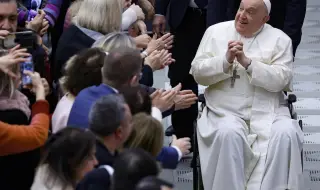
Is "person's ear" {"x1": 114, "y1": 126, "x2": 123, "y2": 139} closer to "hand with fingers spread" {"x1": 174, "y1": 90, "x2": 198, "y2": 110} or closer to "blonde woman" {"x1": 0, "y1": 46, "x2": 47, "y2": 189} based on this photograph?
"blonde woman" {"x1": 0, "y1": 46, "x2": 47, "y2": 189}

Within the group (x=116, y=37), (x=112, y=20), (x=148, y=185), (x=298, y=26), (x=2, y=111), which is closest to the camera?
(x=148, y=185)

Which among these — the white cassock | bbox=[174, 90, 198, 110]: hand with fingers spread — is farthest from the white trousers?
bbox=[174, 90, 198, 110]: hand with fingers spread

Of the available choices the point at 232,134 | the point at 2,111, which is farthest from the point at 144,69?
the point at 2,111

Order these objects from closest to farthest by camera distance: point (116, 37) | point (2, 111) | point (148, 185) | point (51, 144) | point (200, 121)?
point (148, 185)
point (51, 144)
point (2, 111)
point (116, 37)
point (200, 121)

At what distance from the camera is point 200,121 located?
20.1 feet

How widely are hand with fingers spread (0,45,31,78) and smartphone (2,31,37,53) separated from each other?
38 centimetres

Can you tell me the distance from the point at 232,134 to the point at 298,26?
54.8 inches

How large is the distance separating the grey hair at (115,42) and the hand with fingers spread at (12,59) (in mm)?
607

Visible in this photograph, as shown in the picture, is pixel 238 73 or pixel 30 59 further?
pixel 238 73

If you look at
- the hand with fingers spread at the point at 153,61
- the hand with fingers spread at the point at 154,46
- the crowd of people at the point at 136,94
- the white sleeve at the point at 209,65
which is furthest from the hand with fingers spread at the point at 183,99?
the white sleeve at the point at 209,65

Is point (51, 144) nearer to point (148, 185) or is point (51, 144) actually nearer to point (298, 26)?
point (148, 185)

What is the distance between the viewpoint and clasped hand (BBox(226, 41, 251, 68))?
19.1 feet

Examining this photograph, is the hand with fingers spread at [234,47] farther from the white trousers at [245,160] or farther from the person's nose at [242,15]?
the white trousers at [245,160]

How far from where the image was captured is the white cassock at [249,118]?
583 cm
